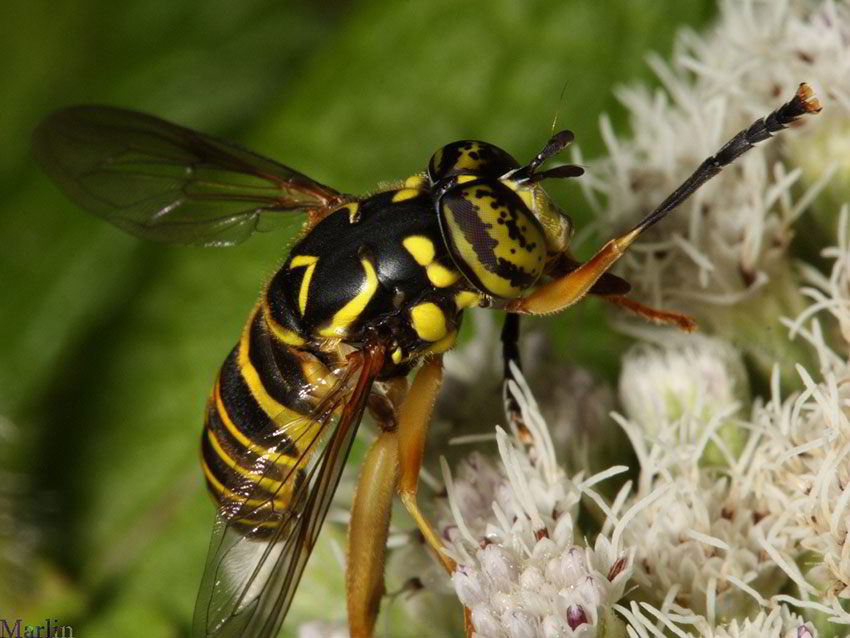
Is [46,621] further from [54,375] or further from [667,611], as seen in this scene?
[667,611]

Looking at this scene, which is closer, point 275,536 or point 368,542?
point 275,536

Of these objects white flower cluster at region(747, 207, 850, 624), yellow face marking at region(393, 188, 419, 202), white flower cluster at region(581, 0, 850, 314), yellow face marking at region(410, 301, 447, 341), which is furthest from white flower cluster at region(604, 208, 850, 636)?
yellow face marking at region(393, 188, 419, 202)

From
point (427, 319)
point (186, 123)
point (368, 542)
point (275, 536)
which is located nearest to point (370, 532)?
point (368, 542)

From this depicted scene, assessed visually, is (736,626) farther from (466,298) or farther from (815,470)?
(466,298)

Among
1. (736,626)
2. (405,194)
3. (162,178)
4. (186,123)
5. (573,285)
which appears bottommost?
(736,626)

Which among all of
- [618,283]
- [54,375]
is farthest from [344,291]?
[54,375]

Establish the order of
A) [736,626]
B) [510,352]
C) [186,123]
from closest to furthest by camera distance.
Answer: [736,626] < [510,352] < [186,123]

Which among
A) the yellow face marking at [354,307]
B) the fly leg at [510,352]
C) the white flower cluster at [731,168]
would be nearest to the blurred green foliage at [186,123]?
the white flower cluster at [731,168]
